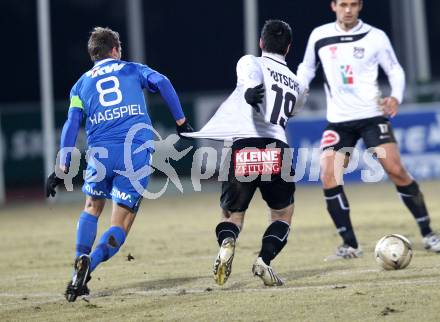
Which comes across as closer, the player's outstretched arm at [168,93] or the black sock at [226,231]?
the black sock at [226,231]

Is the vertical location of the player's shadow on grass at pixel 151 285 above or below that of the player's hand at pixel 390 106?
below

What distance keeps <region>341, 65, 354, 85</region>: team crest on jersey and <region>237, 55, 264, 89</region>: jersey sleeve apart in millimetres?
1995

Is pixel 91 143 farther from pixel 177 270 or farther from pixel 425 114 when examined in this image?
pixel 425 114

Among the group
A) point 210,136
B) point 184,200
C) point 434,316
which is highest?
point 210,136

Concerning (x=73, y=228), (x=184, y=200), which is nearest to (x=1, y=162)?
(x=184, y=200)

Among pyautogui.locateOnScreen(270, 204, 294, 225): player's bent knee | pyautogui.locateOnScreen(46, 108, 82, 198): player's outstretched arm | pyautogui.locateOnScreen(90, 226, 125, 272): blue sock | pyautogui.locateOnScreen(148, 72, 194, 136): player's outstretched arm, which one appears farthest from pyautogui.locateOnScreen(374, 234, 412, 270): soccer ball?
pyautogui.locateOnScreen(46, 108, 82, 198): player's outstretched arm

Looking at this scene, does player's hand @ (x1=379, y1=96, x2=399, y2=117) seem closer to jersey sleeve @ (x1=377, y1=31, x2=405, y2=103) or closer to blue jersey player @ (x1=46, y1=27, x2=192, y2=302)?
jersey sleeve @ (x1=377, y1=31, x2=405, y2=103)

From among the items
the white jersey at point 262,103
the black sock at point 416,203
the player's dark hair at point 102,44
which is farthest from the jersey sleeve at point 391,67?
the player's dark hair at point 102,44

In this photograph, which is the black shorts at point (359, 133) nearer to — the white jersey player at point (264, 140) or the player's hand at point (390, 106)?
the player's hand at point (390, 106)

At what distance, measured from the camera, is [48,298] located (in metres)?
8.46

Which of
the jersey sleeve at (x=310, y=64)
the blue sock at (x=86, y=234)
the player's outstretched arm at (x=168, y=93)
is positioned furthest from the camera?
the jersey sleeve at (x=310, y=64)

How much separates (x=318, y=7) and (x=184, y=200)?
623 inches

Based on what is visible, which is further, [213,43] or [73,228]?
[213,43]

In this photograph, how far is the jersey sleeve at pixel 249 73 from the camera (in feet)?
27.4
